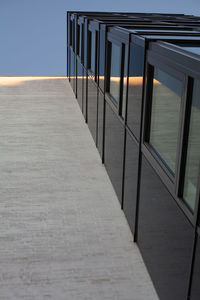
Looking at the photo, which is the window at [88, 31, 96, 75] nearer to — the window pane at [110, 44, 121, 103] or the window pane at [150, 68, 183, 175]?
the window pane at [110, 44, 121, 103]

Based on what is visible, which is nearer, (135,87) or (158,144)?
(158,144)

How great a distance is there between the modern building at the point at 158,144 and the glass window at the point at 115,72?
2 centimetres

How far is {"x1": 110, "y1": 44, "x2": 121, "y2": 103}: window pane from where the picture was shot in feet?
25.6

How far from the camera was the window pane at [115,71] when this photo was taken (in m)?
7.80

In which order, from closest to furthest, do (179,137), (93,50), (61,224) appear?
(179,137) → (61,224) → (93,50)

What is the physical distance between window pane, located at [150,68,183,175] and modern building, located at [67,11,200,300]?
0.01 meters

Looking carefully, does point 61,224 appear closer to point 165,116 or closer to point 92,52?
point 165,116

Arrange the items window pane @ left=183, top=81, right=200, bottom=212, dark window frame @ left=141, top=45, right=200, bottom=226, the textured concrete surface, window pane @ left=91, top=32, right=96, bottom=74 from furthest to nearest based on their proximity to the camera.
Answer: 1. window pane @ left=91, top=32, right=96, bottom=74
2. the textured concrete surface
3. dark window frame @ left=141, top=45, right=200, bottom=226
4. window pane @ left=183, top=81, right=200, bottom=212

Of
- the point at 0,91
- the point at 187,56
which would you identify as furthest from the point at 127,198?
the point at 0,91

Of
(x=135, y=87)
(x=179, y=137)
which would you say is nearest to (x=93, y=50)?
(x=135, y=87)

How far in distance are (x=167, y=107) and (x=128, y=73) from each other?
5.88ft

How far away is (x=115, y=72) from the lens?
812cm

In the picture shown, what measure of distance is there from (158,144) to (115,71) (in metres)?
2.96

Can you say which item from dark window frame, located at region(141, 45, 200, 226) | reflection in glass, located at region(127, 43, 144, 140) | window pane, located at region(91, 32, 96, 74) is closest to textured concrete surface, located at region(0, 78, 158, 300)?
dark window frame, located at region(141, 45, 200, 226)
